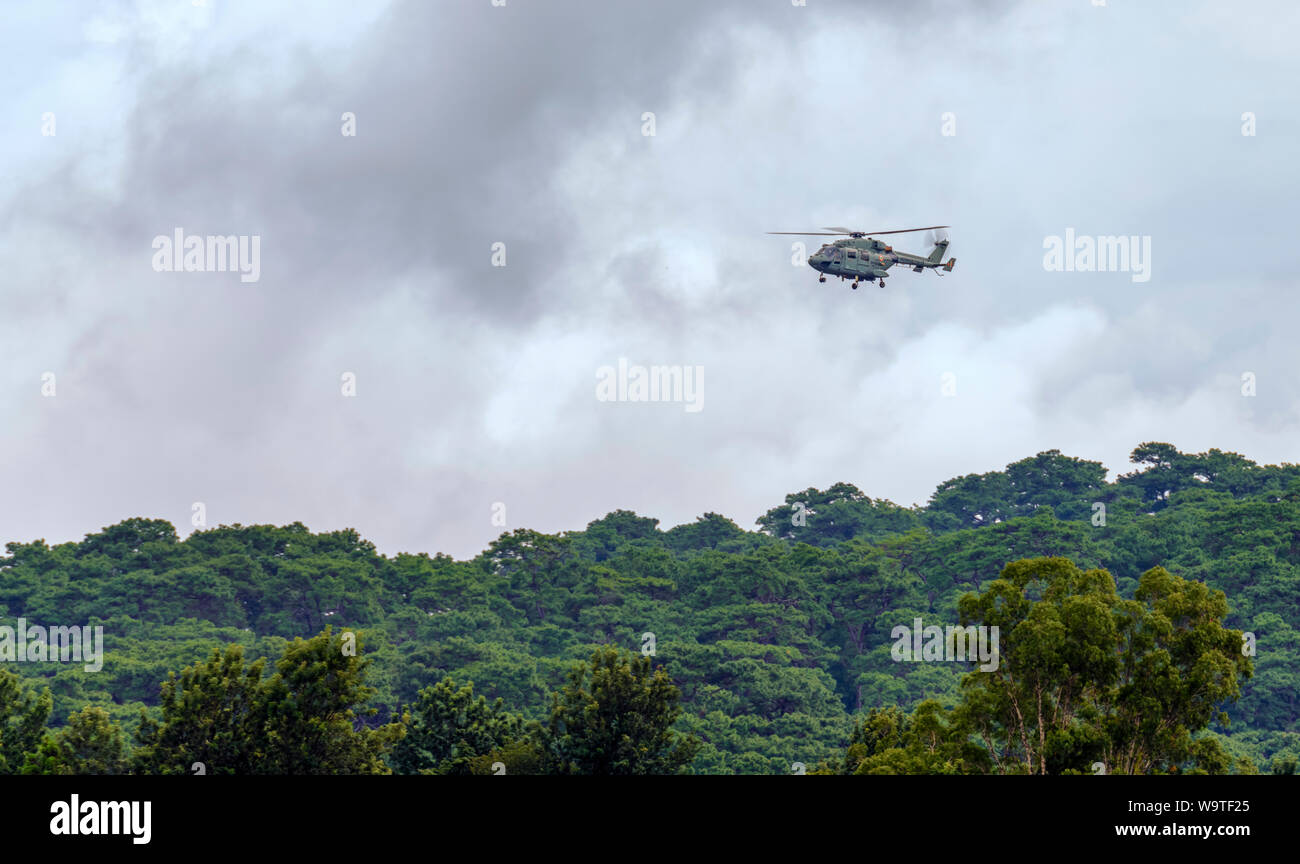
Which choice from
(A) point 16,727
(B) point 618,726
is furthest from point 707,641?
(A) point 16,727

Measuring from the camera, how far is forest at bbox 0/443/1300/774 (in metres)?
36.6

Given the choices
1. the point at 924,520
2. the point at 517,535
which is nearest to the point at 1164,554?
the point at 924,520

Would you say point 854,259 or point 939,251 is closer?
point 854,259

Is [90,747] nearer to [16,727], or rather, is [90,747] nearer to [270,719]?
[270,719]

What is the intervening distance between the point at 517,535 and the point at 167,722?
75261 mm

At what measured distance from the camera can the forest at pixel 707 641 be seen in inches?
1442

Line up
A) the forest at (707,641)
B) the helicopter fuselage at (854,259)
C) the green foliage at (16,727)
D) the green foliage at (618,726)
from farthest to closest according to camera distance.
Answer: the helicopter fuselage at (854,259), the green foliage at (16,727), the green foliage at (618,726), the forest at (707,641)

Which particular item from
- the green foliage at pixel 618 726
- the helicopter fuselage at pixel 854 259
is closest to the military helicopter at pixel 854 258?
the helicopter fuselage at pixel 854 259

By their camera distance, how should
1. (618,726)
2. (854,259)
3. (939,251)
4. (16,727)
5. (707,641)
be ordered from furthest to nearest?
(707,641)
(939,251)
(854,259)
(16,727)
(618,726)

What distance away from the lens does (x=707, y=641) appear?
104250 millimetres

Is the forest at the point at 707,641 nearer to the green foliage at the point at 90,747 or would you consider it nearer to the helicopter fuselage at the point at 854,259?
the green foliage at the point at 90,747

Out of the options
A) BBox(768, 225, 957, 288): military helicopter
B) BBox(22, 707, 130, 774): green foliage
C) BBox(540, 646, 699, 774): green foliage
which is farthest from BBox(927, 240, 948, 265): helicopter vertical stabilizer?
BBox(22, 707, 130, 774): green foliage
